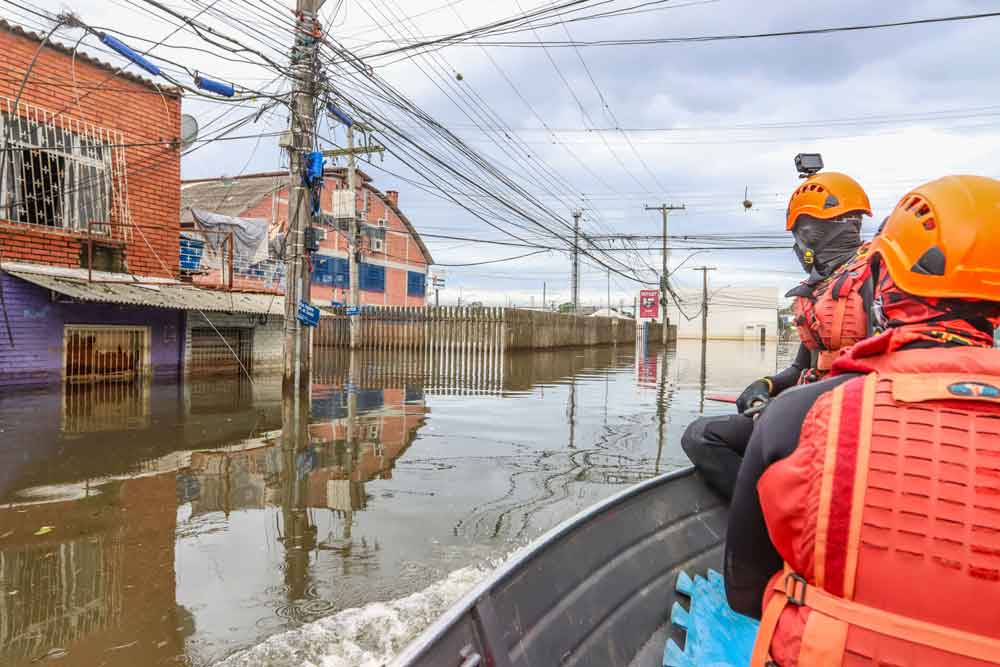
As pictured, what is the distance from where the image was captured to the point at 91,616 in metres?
3.45

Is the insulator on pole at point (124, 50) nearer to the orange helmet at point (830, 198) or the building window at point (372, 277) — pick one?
the orange helmet at point (830, 198)

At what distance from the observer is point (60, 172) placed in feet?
35.0

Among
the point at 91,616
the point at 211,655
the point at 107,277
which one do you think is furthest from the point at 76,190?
the point at 211,655

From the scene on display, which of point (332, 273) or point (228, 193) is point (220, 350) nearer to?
point (228, 193)

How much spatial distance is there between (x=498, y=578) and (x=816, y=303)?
91.6 inches

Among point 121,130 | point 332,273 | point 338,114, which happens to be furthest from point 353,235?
point 332,273

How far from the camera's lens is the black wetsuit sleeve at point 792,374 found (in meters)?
3.45

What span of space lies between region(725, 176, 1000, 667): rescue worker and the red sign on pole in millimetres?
45952

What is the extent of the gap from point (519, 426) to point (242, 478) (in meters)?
4.49

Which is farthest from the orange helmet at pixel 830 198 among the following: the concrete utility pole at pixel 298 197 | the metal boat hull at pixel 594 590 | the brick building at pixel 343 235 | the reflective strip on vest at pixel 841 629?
the brick building at pixel 343 235

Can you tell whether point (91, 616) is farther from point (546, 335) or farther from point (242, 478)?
point (546, 335)

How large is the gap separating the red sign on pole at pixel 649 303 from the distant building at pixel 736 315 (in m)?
20.9

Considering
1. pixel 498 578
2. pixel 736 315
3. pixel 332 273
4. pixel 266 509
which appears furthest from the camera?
pixel 736 315

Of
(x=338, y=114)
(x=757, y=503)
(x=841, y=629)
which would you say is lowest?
(x=841, y=629)
